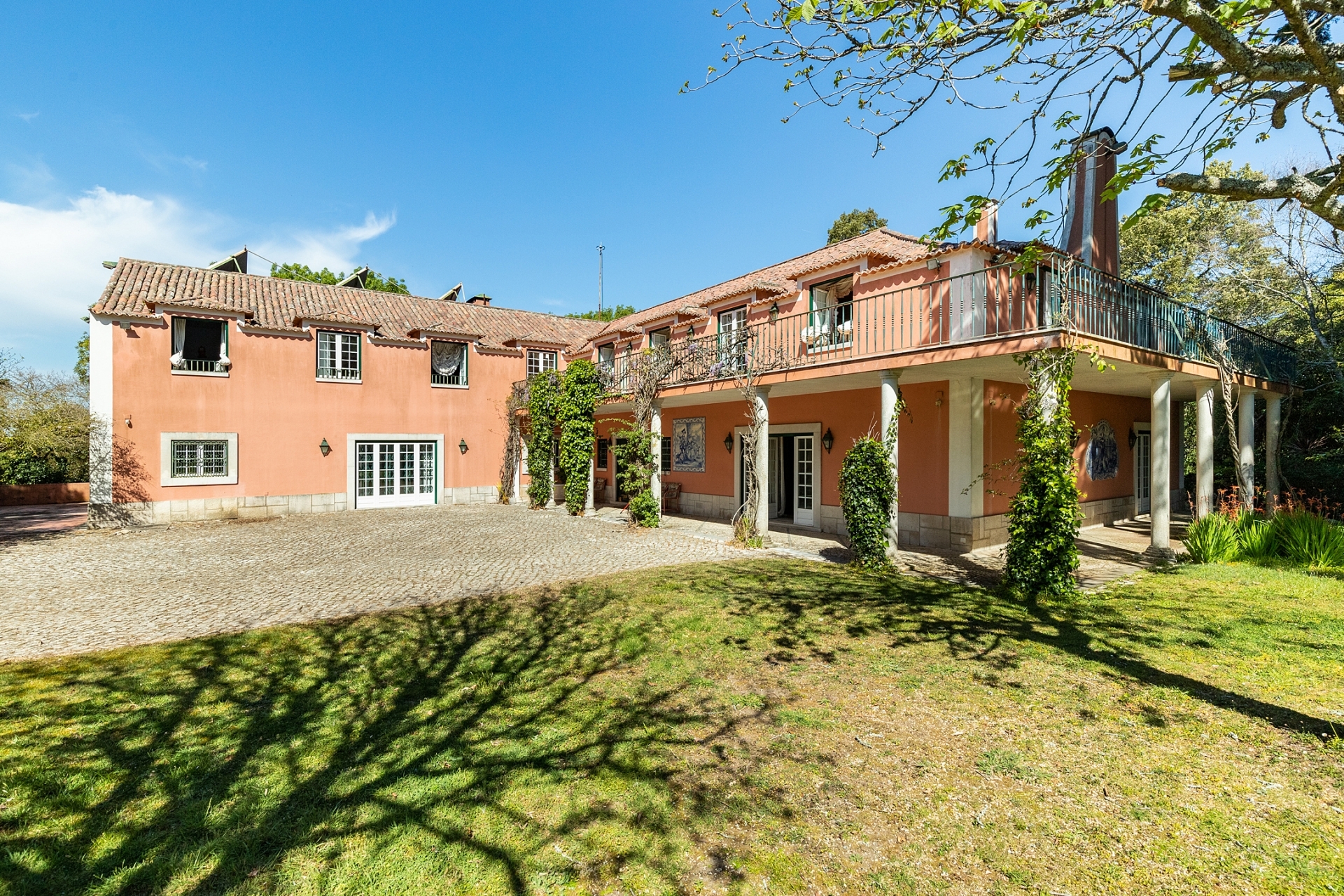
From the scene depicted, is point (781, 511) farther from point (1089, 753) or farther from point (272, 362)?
point (272, 362)

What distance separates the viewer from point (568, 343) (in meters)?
22.6

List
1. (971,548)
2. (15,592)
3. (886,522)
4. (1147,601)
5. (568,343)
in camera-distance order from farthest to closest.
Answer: (568,343)
(971,548)
(886,522)
(15,592)
(1147,601)

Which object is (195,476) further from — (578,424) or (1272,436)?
(1272,436)

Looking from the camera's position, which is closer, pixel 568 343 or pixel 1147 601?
pixel 1147 601

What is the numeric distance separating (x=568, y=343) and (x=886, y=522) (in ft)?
53.0

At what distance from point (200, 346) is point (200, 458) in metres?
3.18

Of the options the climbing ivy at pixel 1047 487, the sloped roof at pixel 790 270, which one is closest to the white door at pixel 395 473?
the sloped roof at pixel 790 270

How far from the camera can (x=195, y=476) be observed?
16.3m

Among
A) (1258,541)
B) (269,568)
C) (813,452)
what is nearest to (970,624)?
(1258,541)

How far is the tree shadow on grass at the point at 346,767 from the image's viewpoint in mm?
2801

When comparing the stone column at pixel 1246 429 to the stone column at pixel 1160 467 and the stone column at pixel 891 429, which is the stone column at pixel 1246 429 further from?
the stone column at pixel 891 429

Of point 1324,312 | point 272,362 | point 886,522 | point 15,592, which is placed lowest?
point 15,592

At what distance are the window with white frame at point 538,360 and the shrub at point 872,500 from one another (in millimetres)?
15138

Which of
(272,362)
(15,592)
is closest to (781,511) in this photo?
(15,592)
